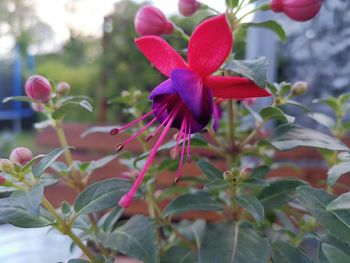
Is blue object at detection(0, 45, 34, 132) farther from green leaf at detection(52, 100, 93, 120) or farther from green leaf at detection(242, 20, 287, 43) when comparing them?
green leaf at detection(242, 20, 287, 43)

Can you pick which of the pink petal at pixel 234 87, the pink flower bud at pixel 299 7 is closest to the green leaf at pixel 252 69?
the pink petal at pixel 234 87

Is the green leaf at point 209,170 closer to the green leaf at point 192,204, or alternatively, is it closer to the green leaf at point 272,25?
the green leaf at point 192,204

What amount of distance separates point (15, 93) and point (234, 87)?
5800mm

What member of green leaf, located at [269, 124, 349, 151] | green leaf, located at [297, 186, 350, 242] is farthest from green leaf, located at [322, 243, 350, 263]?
green leaf, located at [269, 124, 349, 151]

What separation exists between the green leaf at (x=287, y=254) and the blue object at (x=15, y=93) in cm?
569

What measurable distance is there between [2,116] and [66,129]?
4.67 metres

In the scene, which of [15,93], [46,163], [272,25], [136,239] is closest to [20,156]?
[46,163]

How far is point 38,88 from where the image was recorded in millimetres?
461

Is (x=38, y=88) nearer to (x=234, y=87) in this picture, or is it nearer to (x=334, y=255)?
(x=234, y=87)

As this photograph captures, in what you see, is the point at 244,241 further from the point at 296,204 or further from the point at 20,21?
the point at 20,21

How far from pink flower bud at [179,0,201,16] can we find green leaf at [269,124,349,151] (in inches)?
8.3

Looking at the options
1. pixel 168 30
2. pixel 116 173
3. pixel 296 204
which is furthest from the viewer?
pixel 116 173

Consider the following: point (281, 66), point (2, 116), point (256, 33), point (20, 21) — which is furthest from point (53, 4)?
point (256, 33)

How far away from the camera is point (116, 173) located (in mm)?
1351
